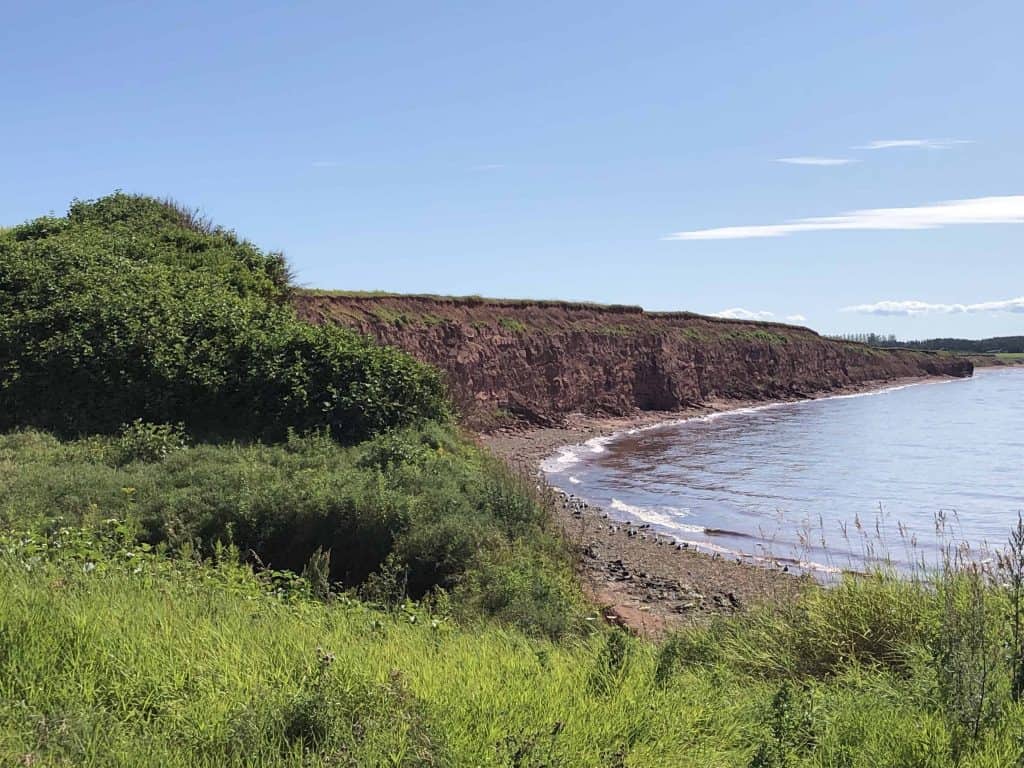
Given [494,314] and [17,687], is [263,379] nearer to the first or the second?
[17,687]

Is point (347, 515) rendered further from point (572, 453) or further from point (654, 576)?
point (572, 453)

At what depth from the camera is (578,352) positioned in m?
52.4

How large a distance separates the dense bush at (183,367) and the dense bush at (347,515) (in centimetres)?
202

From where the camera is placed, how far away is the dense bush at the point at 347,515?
879cm

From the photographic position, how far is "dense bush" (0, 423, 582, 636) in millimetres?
8789

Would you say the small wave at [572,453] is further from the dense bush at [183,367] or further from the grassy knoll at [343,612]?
the grassy knoll at [343,612]

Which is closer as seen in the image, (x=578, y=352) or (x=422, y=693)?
(x=422, y=693)

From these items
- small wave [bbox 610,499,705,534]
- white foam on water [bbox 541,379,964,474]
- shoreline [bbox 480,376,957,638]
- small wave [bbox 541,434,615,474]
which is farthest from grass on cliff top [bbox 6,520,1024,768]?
small wave [bbox 541,434,615,474]

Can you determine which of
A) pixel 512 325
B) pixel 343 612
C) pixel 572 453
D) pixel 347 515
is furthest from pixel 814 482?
pixel 512 325

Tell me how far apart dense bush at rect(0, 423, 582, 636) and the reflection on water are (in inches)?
134

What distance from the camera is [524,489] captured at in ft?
39.5

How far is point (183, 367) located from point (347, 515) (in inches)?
249

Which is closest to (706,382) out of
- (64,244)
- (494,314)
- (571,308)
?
(571,308)

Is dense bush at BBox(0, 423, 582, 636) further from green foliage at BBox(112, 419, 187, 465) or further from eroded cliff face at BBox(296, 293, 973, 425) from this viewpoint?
eroded cliff face at BBox(296, 293, 973, 425)
